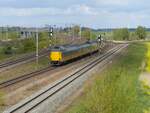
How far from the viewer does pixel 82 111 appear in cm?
2591

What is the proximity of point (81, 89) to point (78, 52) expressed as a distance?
34.8m

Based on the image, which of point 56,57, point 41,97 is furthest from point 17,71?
point 41,97

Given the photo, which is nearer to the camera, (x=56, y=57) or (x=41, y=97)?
(x=41, y=97)

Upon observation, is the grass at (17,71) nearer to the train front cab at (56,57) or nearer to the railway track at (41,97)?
the train front cab at (56,57)

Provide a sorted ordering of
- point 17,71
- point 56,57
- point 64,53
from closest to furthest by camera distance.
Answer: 1. point 17,71
2. point 56,57
3. point 64,53

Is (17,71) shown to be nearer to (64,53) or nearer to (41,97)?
(64,53)

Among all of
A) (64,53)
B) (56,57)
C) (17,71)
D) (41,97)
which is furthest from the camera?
(64,53)

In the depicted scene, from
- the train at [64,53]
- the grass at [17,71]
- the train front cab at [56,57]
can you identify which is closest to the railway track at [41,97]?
the grass at [17,71]

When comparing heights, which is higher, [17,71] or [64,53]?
[64,53]

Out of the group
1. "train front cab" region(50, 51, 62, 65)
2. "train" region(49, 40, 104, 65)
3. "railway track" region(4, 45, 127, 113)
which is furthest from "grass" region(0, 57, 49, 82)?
"railway track" region(4, 45, 127, 113)

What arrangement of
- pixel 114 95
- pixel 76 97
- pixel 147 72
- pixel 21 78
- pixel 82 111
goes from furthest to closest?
pixel 147 72
pixel 21 78
pixel 76 97
pixel 82 111
pixel 114 95

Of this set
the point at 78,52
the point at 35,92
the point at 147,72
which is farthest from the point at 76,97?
the point at 78,52

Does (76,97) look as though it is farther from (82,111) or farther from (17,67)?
(17,67)

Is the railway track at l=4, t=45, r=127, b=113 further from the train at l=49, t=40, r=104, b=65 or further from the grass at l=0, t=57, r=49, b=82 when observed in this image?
the train at l=49, t=40, r=104, b=65
